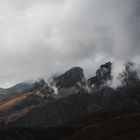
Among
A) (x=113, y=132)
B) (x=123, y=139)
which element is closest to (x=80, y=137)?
(x=113, y=132)

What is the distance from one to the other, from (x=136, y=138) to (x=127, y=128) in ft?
127

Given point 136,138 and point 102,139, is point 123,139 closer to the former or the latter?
point 136,138

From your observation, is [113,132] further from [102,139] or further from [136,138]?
Result: [136,138]

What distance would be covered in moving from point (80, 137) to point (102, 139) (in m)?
22.8

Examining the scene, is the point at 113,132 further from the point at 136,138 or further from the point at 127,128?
the point at 136,138

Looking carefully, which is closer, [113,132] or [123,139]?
[123,139]

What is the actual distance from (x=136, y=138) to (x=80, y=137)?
48925mm

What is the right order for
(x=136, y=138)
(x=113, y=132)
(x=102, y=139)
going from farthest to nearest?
1. (x=113, y=132)
2. (x=102, y=139)
3. (x=136, y=138)

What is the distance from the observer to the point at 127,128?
199 meters

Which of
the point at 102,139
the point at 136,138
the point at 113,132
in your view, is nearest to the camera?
the point at 136,138

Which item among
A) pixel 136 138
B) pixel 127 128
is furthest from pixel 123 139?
pixel 127 128

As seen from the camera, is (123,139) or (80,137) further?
(80,137)

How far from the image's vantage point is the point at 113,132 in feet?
636

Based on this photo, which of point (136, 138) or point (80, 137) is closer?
point (136, 138)
